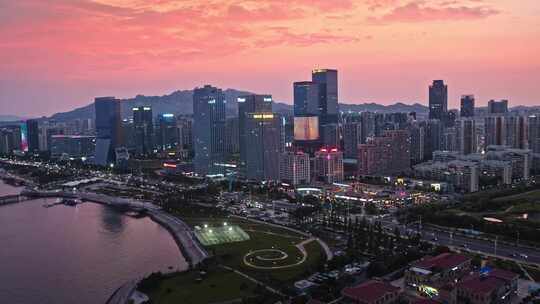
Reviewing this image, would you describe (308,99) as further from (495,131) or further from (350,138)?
(495,131)

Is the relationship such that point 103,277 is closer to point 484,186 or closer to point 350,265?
point 350,265

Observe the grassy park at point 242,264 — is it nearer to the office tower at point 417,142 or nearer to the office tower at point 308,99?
the office tower at point 417,142

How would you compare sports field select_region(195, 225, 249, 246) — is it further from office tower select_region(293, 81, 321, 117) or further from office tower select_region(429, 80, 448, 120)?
office tower select_region(429, 80, 448, 120)

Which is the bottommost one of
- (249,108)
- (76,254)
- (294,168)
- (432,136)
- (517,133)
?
(76,254)

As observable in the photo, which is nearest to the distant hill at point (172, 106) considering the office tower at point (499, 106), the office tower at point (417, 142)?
the office tower at point (499, 106)

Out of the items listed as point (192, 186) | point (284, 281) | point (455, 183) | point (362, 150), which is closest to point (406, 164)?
point (362, 150)

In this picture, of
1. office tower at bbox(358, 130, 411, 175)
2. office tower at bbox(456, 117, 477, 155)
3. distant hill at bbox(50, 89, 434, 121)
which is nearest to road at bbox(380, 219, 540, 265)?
office tower at bbox(358, 130, 411, 175)

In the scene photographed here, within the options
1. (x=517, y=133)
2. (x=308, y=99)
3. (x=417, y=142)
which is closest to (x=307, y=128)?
(x=308, y=99)
